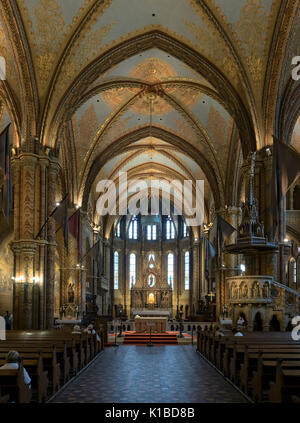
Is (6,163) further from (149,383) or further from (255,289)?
(255,289)

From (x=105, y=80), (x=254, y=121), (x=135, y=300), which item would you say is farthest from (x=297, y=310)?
(x=135, y=300)

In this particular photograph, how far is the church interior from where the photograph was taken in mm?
10375

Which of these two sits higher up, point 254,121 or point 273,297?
point 254,121

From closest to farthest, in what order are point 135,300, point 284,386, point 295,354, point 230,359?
point 284,386 → point 295,354 → point 230,359 → point 135,300

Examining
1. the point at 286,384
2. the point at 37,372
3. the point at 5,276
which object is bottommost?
the point at 37,372

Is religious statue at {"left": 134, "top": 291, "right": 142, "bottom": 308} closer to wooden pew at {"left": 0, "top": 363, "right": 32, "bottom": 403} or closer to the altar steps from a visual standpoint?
the altar steps

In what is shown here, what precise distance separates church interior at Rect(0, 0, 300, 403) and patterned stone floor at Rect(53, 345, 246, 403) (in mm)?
62

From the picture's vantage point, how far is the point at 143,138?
3272 centimetres

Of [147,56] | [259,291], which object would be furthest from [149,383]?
[147,56]

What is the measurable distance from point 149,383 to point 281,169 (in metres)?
7.42

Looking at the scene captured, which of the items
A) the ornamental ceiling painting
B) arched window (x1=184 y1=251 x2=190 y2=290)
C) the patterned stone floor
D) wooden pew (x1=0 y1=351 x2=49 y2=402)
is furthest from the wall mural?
arched window (x1=184 y1=251 x2=190 y2=290)

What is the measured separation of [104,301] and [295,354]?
3617cm
